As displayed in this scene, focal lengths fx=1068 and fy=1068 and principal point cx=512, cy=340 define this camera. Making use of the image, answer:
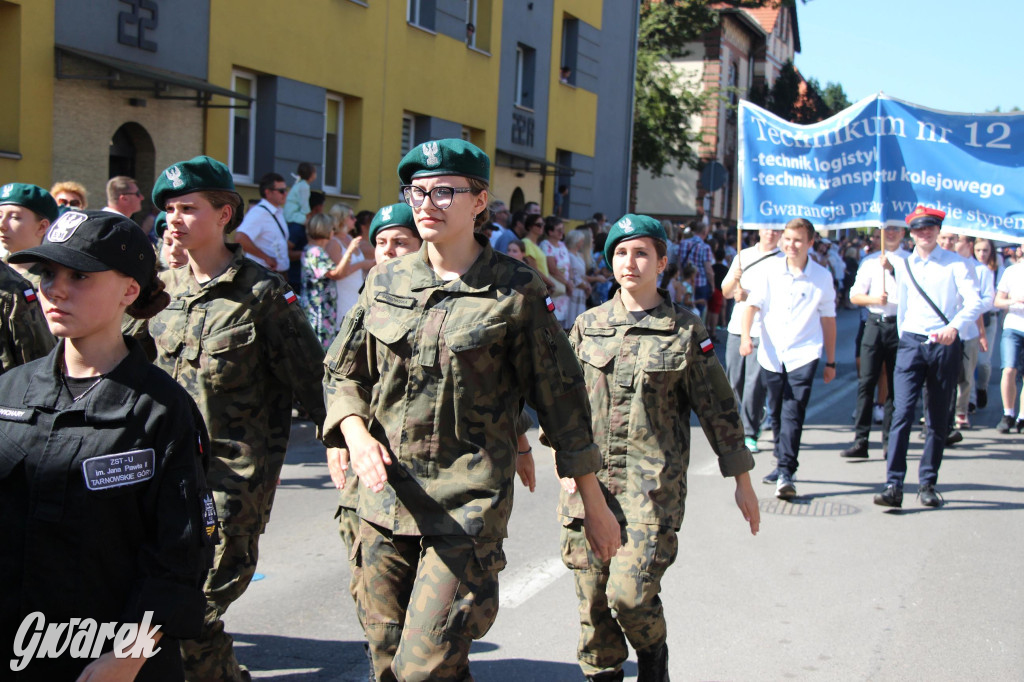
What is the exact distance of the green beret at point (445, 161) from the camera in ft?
10.7

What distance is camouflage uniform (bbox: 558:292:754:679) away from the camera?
4.07m

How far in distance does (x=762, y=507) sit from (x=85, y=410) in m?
6.37

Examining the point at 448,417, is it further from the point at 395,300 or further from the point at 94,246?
the point at 94,246

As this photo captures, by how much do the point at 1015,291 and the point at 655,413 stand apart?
29.8 ft

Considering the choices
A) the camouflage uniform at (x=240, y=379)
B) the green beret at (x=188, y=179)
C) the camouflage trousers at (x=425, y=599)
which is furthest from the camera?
the green beret at (x=188, y=179)

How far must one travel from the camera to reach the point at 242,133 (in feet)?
50.4

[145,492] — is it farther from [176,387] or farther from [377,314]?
[377,314]

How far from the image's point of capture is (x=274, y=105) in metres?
15.5

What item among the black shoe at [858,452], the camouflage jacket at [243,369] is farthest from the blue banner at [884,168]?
the camouflage jacket at [243,369]

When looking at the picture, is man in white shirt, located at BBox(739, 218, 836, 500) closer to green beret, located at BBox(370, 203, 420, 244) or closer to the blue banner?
the blue banner

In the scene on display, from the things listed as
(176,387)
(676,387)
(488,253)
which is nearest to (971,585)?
(676,387)

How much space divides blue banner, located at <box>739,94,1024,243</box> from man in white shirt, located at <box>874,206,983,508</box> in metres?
0.85

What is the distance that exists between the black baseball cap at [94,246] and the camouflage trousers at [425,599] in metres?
1.14

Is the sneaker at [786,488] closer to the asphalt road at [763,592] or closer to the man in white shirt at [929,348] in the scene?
the asphalt road at [763,592]
